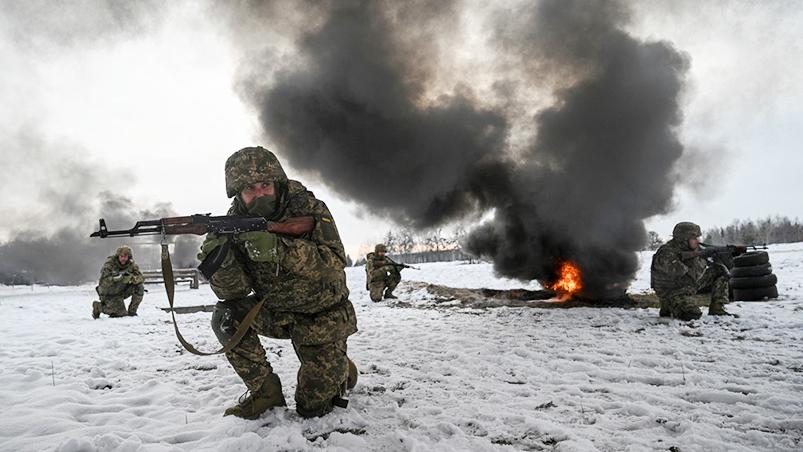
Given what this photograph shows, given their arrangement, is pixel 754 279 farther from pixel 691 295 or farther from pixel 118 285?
pixel 118 285

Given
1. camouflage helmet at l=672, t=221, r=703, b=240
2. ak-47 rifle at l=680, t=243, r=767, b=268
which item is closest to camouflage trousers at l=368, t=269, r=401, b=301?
camouflage helmet at l=672, t=221, r=703, b=240

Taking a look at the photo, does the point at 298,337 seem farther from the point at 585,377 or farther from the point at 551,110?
the point at 551,110

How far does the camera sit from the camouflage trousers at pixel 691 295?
6555mm

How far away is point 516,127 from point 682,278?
5895 millimetres

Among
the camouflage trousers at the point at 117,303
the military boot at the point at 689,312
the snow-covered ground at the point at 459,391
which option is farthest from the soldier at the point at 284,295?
the camouflage trousers at the point at 117,303

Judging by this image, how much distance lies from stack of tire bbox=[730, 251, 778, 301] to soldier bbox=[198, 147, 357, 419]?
9.99 metres

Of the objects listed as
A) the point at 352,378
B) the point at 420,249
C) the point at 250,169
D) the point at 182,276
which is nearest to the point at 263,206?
the point at 250,169

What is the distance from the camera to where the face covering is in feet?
10.2

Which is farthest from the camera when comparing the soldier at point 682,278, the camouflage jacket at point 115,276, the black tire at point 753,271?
the black tire at point 753,271

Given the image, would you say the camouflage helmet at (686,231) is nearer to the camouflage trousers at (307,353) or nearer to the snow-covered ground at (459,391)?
the snow-covered ground at (459,391)

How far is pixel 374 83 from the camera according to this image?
10.6 m

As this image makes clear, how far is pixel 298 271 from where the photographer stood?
9.53ft

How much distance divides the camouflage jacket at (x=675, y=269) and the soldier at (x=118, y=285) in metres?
10.5

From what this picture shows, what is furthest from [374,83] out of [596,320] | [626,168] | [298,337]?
[298,337]
